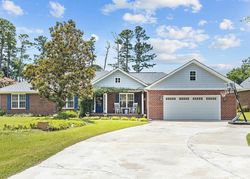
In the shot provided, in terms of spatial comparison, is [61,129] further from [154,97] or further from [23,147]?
[154,97]

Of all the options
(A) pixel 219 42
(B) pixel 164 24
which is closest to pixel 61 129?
(B) pixel 164 24

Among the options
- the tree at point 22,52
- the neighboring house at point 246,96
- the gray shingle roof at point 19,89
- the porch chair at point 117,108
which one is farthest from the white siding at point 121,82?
the tree at point 22,52

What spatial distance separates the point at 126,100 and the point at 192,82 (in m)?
6.75

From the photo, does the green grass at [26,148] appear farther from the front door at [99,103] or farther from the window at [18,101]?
the window at [18,101]

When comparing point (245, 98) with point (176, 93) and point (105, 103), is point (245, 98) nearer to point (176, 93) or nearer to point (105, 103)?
point (176, 93)

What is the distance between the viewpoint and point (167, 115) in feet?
89.8

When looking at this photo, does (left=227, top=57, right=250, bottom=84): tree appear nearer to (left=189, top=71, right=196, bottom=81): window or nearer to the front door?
(left=189, top=71, right=196, bottom=81): window

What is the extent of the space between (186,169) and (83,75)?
16.4 meters

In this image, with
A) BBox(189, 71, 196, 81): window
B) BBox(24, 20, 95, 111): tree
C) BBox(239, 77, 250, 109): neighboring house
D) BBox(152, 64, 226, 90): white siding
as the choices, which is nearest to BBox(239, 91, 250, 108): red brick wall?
BBox(239, 77, 250, 109): neighboring house

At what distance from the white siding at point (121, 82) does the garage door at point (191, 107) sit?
14.1 feet

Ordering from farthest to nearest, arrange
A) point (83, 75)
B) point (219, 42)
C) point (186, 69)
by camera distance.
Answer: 1. point (219, 42)
2. point (186, 69)
3. point (83, 75)

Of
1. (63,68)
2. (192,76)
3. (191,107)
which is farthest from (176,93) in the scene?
(63,68)

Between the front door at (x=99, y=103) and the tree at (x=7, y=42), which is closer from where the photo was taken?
the front door at (x=99, y=103)

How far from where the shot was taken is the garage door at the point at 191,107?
27.0 m
